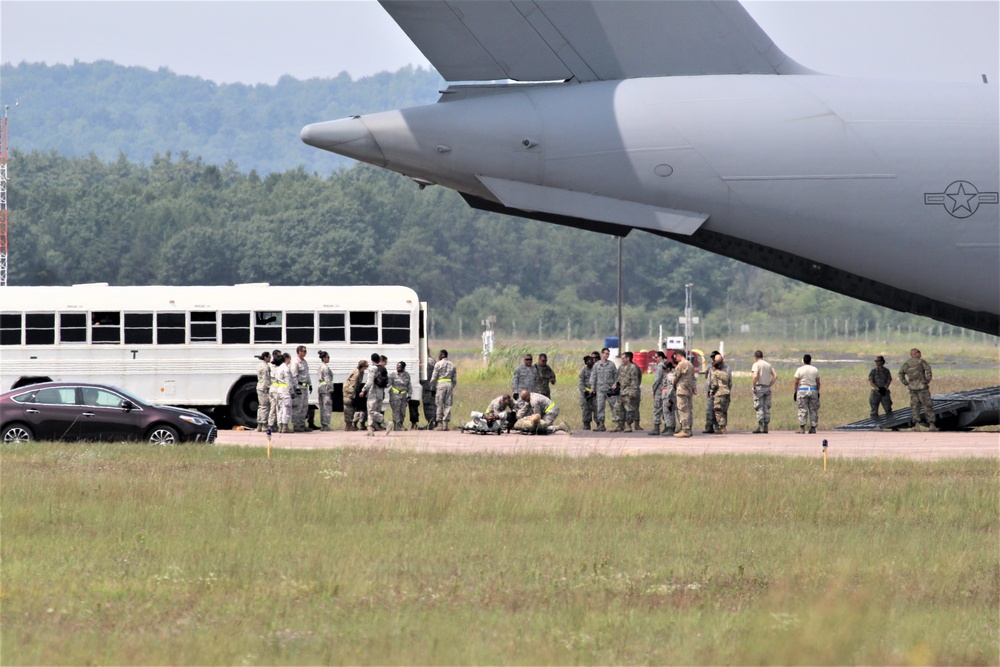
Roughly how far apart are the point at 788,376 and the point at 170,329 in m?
36.1

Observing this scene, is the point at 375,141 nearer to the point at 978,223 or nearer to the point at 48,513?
the point at 48,513

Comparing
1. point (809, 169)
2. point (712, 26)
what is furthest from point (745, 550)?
point (712, 26)

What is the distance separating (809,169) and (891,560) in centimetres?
1047

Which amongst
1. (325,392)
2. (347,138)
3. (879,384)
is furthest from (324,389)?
(879,384)

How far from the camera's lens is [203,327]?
28953 mm

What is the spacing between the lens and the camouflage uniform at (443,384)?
27922mm

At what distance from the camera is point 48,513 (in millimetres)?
14352

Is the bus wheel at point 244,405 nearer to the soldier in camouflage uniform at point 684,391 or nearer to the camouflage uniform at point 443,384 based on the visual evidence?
the camouflage uniform at point 443,384

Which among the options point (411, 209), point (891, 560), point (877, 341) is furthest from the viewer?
point (411, 209)

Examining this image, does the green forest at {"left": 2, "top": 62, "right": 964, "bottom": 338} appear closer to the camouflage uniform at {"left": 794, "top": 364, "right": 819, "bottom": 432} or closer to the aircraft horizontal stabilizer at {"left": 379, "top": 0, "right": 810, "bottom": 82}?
the camouflage uniform at {"left": 794, "top": 364, "right": 819, "bottom": 432}

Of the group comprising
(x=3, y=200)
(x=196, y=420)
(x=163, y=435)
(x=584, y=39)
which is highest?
(x=3, y=200)

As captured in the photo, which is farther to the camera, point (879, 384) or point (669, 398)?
point (879, 384)

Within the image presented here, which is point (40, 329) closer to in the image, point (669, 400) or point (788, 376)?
point (669, 400)

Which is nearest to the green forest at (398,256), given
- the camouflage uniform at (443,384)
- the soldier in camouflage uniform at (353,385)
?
the camouflage uniform at (443,384)
